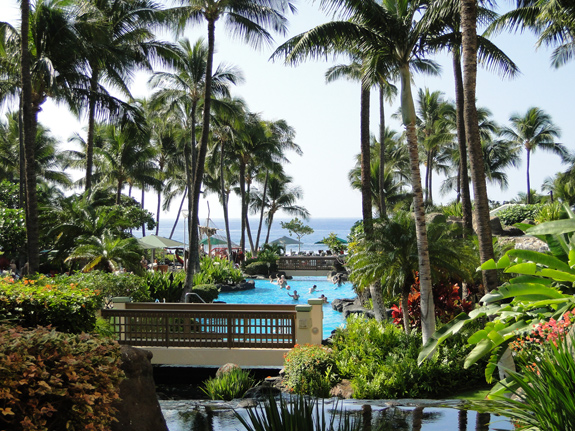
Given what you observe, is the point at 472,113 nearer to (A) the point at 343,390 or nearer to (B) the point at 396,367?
(B) the point at 396,367

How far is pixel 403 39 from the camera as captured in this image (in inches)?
447

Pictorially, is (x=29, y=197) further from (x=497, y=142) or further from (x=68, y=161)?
(x=497, y=142)

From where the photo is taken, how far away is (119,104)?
2161 cm

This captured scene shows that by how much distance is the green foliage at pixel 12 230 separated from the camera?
69.9ft

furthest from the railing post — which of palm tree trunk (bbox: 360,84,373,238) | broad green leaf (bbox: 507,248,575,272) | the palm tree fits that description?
the palm tree

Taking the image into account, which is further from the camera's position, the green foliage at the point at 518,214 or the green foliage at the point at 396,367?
the green foliage at the point at 518,214

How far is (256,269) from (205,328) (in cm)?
2487

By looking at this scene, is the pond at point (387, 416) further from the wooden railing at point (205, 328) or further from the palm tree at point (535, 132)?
the palm tree at point (535, 132)

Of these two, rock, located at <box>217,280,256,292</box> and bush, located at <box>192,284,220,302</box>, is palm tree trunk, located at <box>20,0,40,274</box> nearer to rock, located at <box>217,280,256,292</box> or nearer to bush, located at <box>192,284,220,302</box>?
bush, located at <box>192,284,220,302</box>

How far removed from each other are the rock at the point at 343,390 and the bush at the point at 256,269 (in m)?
27.4

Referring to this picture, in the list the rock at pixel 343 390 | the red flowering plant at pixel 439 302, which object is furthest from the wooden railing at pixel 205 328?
the red flowering plant at pixel 439 302

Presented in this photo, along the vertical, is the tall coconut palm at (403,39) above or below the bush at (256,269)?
above

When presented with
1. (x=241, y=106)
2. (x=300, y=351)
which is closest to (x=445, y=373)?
(x=300, y=351)

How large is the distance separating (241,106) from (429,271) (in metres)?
30.1
